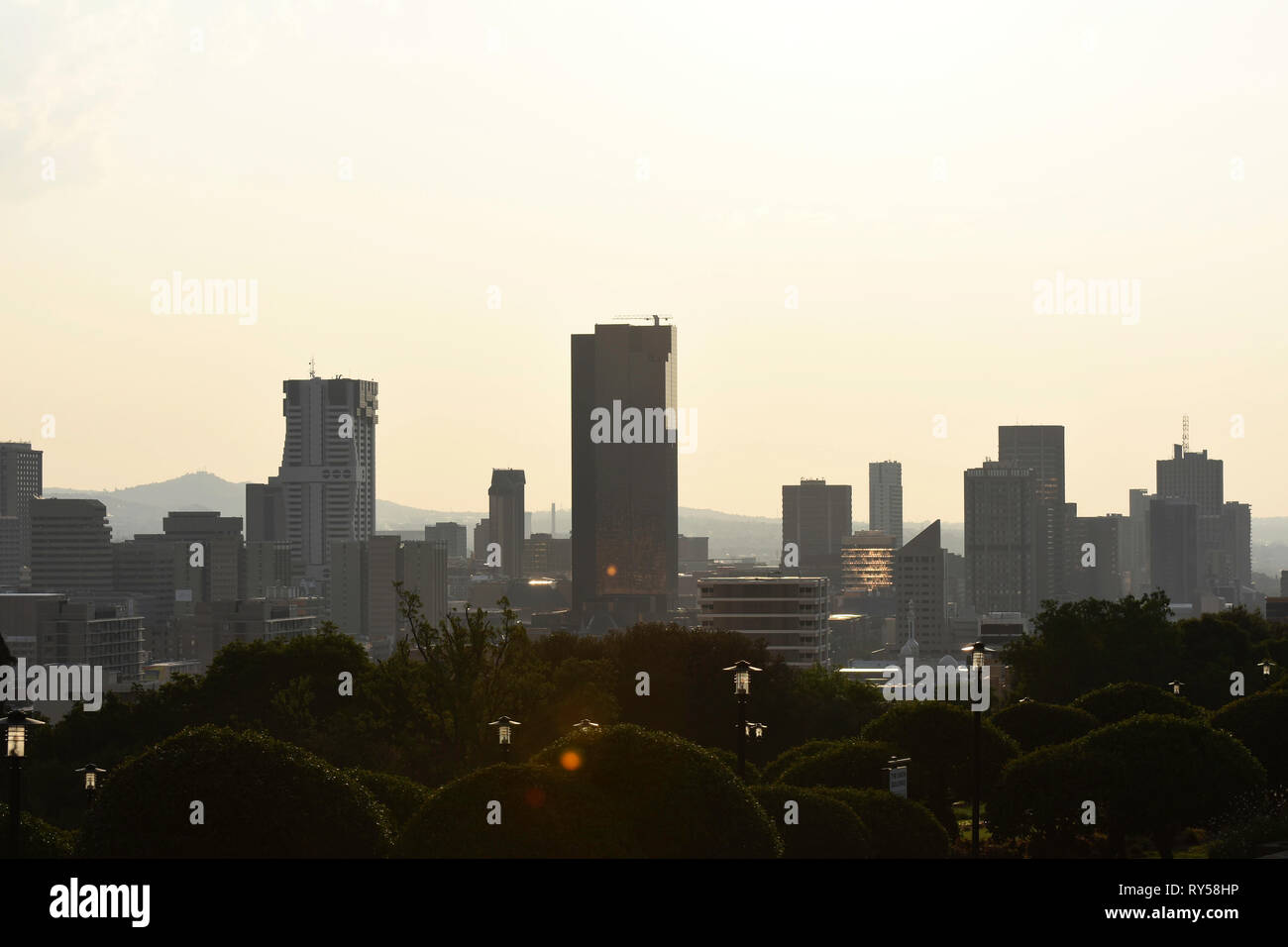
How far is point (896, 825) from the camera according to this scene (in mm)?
30156

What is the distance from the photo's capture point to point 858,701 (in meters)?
80.2

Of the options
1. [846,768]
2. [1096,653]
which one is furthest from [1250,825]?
[1096,653]

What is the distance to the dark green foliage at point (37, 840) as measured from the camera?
1082 inches

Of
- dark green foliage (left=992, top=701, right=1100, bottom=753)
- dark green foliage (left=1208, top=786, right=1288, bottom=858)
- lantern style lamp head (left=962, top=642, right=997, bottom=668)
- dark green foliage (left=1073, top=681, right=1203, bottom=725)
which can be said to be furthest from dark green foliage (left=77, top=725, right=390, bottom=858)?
dark green foliage (left=1073, top=681, right=1203, bottom=725)

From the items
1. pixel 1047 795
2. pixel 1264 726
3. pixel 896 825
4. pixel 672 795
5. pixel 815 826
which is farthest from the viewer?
pixel 1264 726

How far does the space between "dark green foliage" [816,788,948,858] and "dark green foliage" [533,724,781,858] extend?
7407 mm

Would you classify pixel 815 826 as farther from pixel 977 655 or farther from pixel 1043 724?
pixel 1043 724

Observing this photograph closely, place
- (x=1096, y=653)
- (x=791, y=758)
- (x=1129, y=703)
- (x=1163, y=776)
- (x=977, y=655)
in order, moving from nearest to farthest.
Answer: (x=977, y=655) < (x=1163, y=776) < (x=791, y=758) < (x=1129, y=703) < (x=1096, y=653)

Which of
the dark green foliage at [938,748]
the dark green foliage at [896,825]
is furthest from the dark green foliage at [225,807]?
the dark green foliage at [938,748]

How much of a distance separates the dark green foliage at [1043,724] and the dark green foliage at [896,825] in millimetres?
12187

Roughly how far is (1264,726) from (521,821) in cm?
2722
